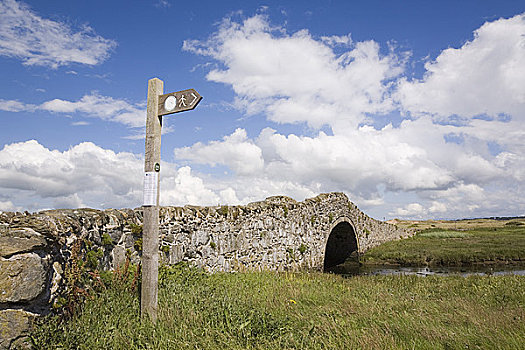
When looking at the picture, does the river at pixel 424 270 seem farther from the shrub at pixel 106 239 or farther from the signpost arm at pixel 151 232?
the signpost arm at pixel 151 232

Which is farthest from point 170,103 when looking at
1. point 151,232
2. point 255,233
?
point 255,233

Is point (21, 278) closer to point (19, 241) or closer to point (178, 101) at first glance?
point (19, 241)

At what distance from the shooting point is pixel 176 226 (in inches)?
334

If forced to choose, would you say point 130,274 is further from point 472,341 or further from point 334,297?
point 472,341

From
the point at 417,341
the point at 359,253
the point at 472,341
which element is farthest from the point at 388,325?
the point at 359,253

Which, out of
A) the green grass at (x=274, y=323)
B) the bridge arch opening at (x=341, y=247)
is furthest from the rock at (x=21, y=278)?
the bridge arch opening at (x=341, y=247)

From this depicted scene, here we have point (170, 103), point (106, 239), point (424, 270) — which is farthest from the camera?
point (424, 270)

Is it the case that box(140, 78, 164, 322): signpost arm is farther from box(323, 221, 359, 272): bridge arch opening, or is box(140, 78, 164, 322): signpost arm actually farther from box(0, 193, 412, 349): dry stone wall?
box(323, 221, 359, 272): bridge arch opening

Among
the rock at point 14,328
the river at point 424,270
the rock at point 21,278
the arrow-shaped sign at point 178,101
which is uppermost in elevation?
the arrow-shaped sign at point 178,101

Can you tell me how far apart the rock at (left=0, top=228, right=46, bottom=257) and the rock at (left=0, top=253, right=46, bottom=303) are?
76 mm

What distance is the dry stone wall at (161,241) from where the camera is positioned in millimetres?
4340

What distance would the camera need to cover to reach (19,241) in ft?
14.6

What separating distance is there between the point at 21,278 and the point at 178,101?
323 centimetres

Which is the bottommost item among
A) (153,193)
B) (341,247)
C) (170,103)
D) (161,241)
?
(341,247)
